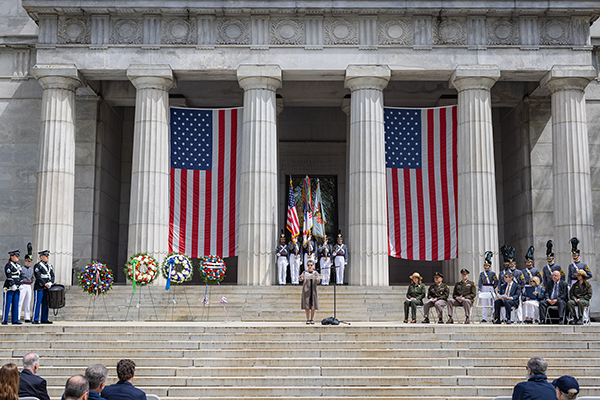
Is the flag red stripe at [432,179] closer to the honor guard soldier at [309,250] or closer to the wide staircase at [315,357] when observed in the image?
the honor guard soldier at [309,250]

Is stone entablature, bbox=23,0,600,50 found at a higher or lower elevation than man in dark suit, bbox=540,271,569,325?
higher

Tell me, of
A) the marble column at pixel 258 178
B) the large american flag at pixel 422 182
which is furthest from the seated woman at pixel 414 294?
the marble column at pixel 258 178

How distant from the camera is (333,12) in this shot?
97.0 ft

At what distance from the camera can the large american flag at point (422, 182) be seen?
98.2 ft

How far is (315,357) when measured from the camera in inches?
671

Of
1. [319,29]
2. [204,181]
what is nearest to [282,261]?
[204,181]

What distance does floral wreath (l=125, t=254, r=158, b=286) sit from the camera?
25.9m

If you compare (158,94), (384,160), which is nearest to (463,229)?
(384,160)

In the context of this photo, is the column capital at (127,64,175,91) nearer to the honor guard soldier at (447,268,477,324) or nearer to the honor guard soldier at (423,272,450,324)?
the honor guard soldier at (423,272,450,324)

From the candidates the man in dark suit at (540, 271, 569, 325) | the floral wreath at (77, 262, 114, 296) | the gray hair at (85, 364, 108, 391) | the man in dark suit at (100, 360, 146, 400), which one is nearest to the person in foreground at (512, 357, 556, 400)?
the man in dark suit at (100, 360, 146, 400)

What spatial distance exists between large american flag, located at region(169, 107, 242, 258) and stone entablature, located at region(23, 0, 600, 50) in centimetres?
317

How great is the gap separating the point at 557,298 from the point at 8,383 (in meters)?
16.7

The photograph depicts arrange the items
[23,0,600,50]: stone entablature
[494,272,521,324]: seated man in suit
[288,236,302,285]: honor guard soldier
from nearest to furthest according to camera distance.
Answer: [494,272,521,324]: seated man in suit, [23,0,600,50]: stone entablature, [288,236,302,285]: honor guard soldier

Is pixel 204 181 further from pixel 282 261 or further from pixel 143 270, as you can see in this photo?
pixel 143 270
